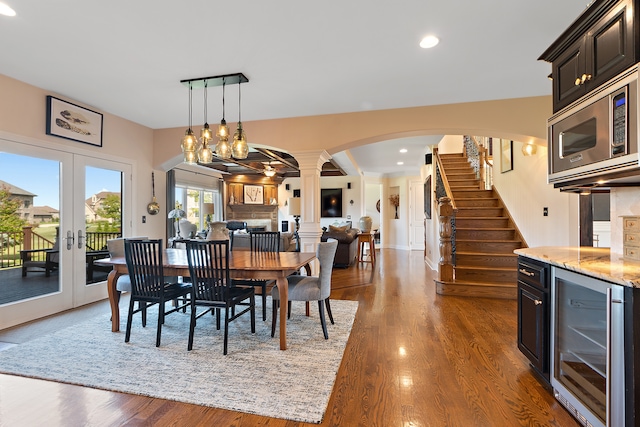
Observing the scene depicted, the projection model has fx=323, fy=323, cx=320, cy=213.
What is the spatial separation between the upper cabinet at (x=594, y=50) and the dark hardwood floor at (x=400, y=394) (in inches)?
78.1

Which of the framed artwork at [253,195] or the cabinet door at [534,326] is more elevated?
the framed artwork at [253,195]

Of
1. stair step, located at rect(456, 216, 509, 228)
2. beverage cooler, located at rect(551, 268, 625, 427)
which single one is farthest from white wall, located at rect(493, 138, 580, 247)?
beverage cooler, located at rect(551, 268, 625, 427)

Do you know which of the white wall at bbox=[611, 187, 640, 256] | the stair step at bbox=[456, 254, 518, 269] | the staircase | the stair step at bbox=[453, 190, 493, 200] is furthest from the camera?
the stair step at bbox=[453, 190, 493, 200]

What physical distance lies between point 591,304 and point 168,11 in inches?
132

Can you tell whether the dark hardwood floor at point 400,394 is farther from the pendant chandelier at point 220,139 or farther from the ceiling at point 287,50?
the ceiling at point 287,50

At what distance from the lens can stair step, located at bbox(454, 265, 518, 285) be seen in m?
4.67

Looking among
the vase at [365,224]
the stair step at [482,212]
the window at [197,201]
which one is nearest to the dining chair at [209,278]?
the stair step at [482,212]

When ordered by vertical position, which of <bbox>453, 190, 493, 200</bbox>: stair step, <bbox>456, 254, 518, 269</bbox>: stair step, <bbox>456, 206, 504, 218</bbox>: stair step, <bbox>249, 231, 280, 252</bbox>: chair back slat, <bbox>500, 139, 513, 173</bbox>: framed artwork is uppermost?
<bbox>500, 139, 513, 173</bbox>: framed artwork

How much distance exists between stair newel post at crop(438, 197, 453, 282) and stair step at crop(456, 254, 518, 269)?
28cm

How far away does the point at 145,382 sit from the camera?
228 centimetres

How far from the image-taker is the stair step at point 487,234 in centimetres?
539

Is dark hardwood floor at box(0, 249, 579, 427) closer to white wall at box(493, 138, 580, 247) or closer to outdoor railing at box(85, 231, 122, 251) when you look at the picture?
white wall at box(493, 138, 580, 247)

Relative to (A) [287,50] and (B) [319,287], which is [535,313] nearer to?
(B) [319,287]

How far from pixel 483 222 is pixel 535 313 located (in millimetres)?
3756
